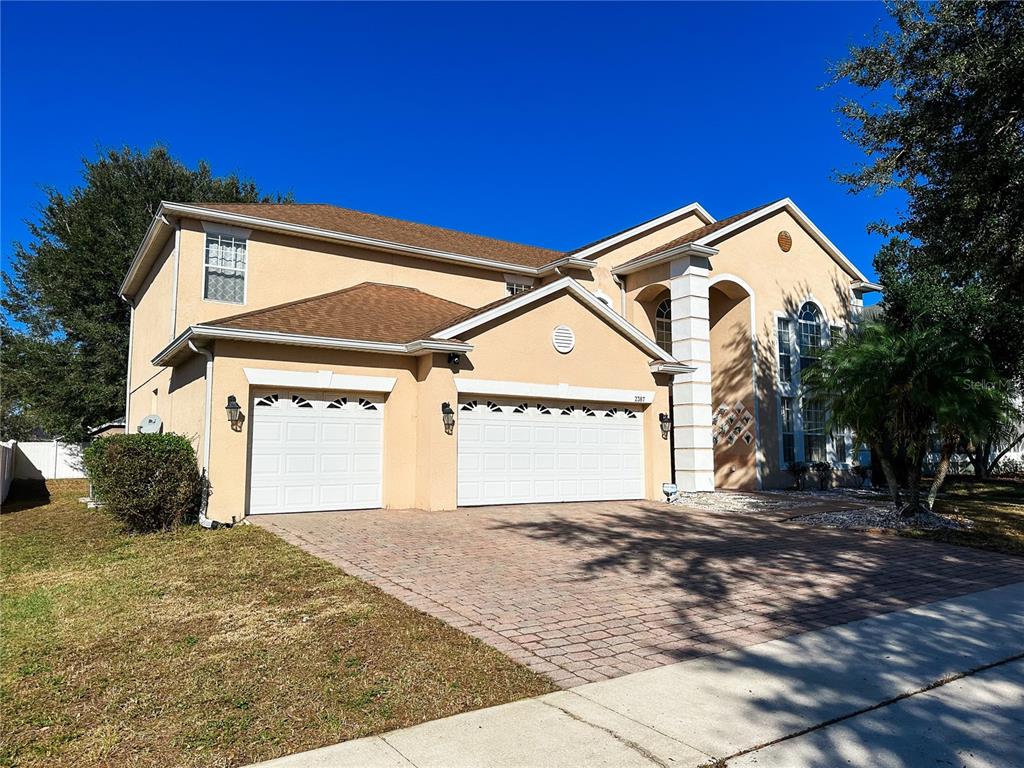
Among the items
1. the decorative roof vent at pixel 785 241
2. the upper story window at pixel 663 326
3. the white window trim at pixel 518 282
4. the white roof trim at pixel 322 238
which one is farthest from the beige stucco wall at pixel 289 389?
the decorative roof vent at pixel 785 241

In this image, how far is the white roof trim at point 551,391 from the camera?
1332 centimetres

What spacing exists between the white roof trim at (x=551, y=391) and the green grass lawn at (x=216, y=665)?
591 centimetres

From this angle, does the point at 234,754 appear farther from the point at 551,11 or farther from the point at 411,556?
the point at 551,11

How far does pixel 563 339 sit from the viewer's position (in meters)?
14.5

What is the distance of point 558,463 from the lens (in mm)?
14516

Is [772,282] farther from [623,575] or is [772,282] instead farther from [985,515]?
[623,575]

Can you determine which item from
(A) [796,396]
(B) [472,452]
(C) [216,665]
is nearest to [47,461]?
(B) [472,452]

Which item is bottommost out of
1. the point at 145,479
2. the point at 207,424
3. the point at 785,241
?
the point at 145,479

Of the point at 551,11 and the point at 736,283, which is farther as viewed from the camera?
the point at 736,283

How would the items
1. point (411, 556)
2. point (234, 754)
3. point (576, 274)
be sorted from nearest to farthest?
point (234, 754)
point (411, 556)
point (576, 274)

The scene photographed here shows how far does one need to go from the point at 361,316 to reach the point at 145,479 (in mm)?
5359

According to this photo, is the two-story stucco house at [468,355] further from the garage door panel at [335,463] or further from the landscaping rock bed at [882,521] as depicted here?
the landscaping rock bed at [882,521]

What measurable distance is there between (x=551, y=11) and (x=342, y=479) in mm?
10838

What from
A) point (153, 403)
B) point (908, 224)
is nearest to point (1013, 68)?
point (908, 224)
